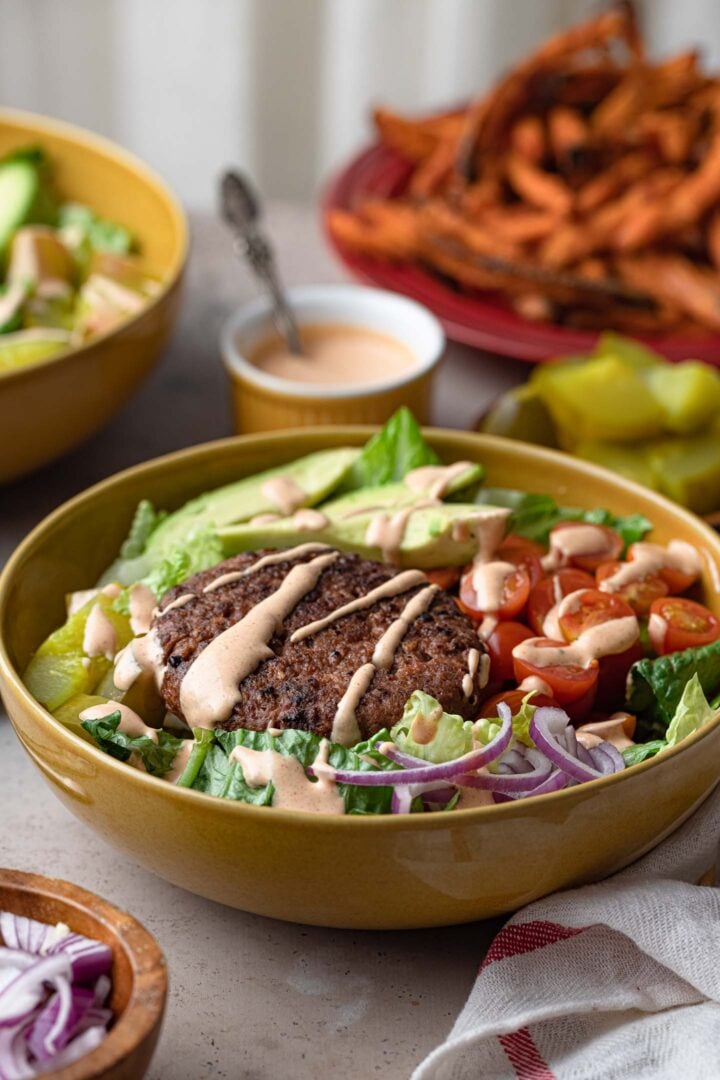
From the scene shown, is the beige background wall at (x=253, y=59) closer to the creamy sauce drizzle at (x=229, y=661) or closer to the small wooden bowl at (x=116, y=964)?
the creamy sauce drizzle at (x=229, y=661)

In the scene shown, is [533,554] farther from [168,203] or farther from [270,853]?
[168,203]

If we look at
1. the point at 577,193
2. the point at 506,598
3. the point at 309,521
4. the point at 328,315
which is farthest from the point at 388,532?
the point at 577,193

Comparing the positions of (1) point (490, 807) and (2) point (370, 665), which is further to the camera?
(2) point (370, 665)

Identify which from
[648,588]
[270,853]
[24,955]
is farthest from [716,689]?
[24,955]

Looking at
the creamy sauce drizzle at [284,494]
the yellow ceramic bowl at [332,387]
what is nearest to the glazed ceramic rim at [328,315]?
the yellow ceramic bowl at [332,387]

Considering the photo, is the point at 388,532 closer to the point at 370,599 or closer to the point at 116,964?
the point at 370,599
